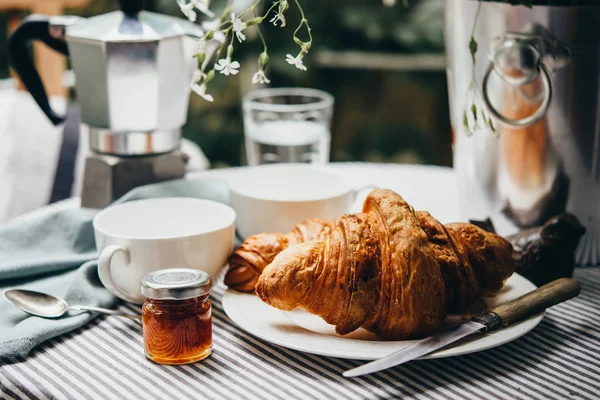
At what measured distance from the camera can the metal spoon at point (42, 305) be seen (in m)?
0.72

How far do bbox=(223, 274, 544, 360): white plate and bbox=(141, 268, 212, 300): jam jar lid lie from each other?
0.21ft

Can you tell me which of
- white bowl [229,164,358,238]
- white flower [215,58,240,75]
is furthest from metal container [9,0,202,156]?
white flower [215,58,240,75]

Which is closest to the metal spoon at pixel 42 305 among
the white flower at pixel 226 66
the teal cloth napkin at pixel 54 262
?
the teal cloth napkin at pixel 54 262

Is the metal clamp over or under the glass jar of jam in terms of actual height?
over

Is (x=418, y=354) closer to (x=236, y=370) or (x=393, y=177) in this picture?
(x=236, y=370)

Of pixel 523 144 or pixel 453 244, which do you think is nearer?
pixel 453 244

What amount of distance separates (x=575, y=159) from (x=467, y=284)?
27 centimetres

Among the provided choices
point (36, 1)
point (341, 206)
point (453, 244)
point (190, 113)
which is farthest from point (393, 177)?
point (190, 113)

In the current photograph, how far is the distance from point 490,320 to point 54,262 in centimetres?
52

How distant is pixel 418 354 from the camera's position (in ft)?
1.95

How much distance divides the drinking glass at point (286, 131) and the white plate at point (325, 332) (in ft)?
1.52

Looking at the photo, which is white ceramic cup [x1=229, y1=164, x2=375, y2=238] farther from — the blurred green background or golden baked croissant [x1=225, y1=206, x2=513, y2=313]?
the blurred green background

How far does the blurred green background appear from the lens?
251 centimetres

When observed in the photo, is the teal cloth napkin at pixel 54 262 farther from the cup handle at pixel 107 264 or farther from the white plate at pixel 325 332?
the white plate at pixel 325 332
